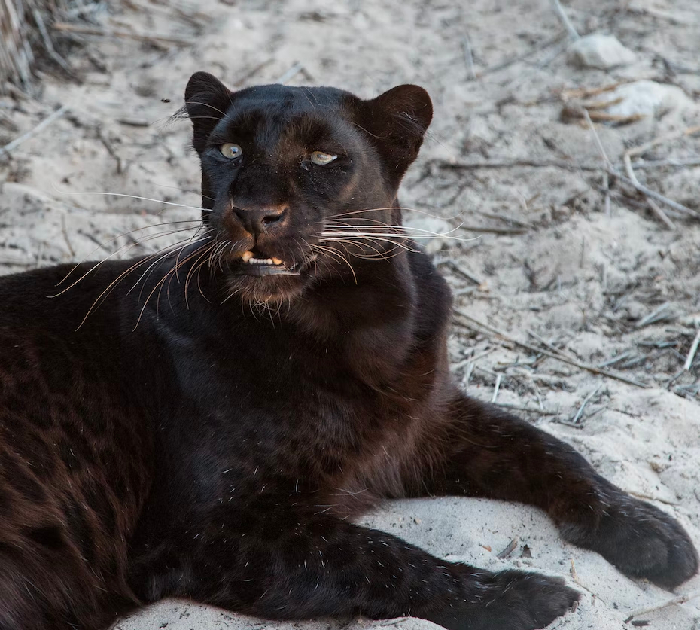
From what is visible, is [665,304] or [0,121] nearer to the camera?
[665,304]

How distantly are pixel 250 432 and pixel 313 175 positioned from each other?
87cm

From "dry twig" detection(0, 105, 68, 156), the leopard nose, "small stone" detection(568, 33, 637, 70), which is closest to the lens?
the leopard nose

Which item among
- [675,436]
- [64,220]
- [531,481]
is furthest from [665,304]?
[64,220]

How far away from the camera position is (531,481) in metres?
3.66

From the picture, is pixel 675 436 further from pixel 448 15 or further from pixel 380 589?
pixel 448 15

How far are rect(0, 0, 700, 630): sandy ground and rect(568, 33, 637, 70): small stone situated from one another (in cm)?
6

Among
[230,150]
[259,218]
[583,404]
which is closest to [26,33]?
[230,150]

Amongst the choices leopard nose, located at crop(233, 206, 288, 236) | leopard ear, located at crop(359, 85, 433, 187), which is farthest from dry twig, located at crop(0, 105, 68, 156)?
leopard nose, located at crop(233, 206, 288, 236)

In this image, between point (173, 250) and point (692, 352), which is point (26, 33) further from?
point (692, 352)

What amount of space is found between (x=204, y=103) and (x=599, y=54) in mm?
3890

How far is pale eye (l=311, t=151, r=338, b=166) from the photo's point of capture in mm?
3166

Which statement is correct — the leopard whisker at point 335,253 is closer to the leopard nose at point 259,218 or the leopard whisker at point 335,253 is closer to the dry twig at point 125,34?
the leopard nose at point 259,218

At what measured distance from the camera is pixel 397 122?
347cm

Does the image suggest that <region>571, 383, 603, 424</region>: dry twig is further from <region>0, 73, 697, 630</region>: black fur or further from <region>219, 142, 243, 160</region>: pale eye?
<region>219, 142, 243, 160</region>: pale eye
